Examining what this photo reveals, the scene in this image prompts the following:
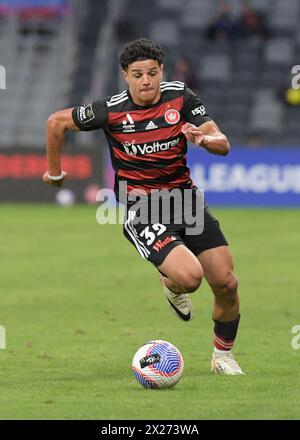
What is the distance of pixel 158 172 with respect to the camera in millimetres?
9352

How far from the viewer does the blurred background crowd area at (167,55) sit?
32438mm

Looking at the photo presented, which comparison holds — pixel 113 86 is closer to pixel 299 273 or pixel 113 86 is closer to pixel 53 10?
pixel 53 10

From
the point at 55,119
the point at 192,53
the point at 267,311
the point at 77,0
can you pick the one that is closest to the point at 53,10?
the point at 77,0

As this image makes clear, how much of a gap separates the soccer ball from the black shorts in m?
0.79

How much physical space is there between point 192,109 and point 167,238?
1.03 meters

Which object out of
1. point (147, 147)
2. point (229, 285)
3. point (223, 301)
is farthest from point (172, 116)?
point (223, 301)

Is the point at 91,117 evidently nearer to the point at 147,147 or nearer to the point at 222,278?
the point at 147,147

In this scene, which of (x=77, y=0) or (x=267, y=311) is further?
(x=77, y=0)

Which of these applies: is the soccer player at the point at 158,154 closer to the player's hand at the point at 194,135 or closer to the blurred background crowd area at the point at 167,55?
the player's hand at the point at 194,135

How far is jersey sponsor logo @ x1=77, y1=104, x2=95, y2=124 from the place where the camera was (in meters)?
9.33

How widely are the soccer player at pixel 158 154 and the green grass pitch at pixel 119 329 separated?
66 cm

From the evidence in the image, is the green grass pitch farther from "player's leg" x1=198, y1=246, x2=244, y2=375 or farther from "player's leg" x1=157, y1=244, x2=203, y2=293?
"player's leg" x1=157, y1=244, x2=203, y2=293

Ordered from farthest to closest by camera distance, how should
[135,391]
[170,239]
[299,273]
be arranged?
1. [299,273]
2. [170,239]
3. [135,391]

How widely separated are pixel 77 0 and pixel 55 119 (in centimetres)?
2497
